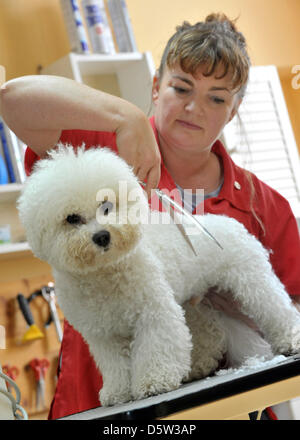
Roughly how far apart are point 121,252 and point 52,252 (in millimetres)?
88

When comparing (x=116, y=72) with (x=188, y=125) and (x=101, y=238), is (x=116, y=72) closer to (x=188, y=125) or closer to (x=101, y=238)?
(x=188, y=125)

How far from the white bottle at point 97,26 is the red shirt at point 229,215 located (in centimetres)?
117

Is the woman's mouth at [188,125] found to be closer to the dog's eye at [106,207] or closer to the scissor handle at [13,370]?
the dog's eye at [106,207]

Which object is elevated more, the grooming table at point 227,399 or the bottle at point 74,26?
the bottle at point 74,26

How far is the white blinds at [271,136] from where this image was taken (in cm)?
256

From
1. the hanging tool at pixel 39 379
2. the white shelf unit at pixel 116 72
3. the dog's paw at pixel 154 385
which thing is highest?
the white shelf unit at pixel 116 72

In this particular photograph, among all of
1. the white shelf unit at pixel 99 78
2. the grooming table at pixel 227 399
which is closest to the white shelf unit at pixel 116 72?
the white shelf unit at pixel 99 78

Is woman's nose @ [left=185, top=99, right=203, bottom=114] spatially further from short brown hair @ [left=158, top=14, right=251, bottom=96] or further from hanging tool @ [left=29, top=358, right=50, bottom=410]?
hanging tool @ [left=29, top=358, right=50, bottom=410]

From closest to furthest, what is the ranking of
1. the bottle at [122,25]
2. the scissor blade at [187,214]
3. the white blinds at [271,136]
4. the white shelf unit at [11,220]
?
the scissor blade at [187,214] → the white shelf unit at [11,220] → the bottle at [122,25] → the white blinds at [271,136]

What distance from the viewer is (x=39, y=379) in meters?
2.03

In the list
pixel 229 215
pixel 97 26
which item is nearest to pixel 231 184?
pixel 229 215

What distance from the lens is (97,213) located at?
68 cm
